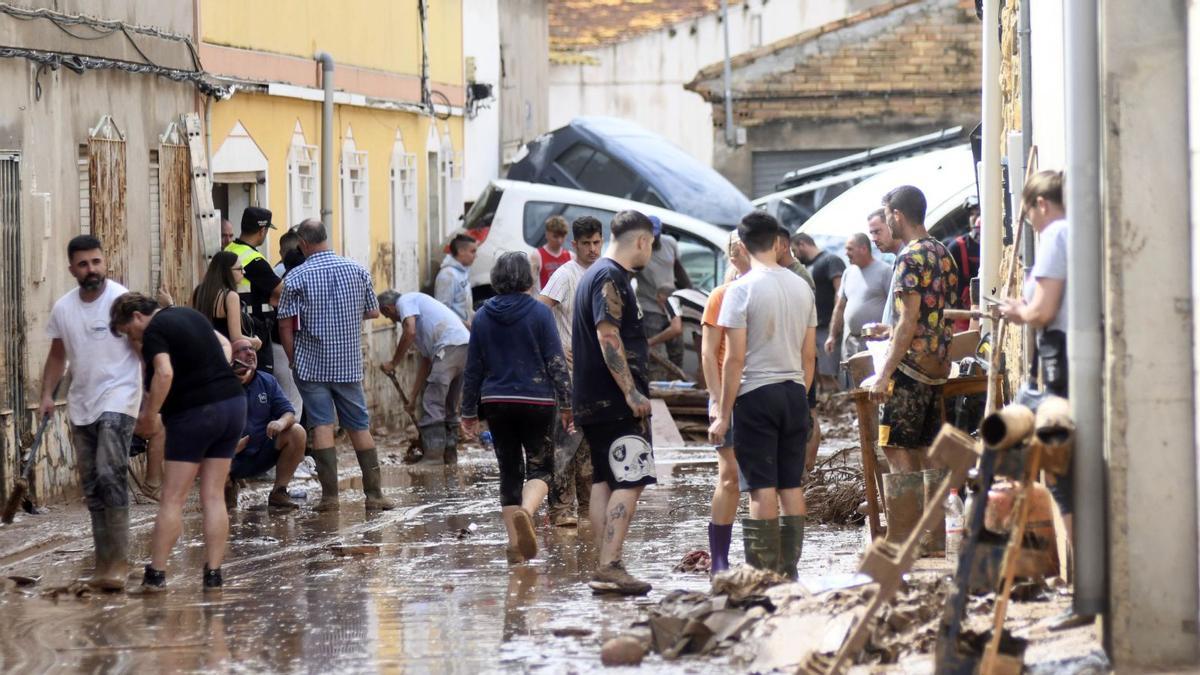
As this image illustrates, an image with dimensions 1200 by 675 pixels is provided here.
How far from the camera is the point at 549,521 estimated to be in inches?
452

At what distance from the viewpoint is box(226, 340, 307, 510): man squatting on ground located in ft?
39.7

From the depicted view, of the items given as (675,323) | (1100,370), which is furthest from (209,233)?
(1100,370)

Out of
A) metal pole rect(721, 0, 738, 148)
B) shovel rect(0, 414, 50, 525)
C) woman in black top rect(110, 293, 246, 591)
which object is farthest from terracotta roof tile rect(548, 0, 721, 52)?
woman in black top rect(110, 293, 246, 591)

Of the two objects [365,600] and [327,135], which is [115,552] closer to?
[365,600]

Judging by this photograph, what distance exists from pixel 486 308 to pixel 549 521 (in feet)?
6.06

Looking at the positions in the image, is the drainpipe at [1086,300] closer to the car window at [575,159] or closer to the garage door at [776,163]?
the car window at [575,159]

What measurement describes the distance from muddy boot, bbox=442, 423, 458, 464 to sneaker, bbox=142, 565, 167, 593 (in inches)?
235

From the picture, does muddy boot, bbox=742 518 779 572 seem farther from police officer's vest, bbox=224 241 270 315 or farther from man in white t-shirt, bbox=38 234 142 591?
police officer's vest, bbox=224 241 270 315

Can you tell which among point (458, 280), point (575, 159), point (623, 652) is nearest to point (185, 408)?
point (623, 652)

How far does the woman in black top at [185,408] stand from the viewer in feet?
30.0

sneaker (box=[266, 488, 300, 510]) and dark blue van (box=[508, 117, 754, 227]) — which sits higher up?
dark blue van (box=[508, 117, 754, 227])

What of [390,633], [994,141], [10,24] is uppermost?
[10,24]

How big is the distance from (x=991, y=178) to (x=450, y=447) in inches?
221

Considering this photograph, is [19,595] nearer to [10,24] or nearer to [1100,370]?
[10,24]
